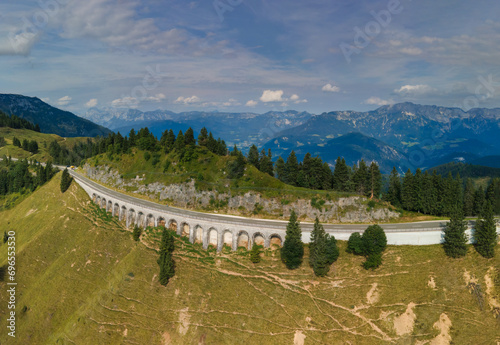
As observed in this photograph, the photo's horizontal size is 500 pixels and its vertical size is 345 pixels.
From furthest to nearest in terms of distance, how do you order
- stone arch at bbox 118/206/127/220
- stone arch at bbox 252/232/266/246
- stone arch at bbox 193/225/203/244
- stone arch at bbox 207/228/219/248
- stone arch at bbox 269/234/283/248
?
stone arch at bbox 118/206/127/220 → stone arch at bbox 193/225/203/244 → stone arch at bbox 207/228/219/248 → stone arch at bbox 252/232/266/246 → stone arch at bbox 269/234/283/248

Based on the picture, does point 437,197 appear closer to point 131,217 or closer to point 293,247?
point 293,247

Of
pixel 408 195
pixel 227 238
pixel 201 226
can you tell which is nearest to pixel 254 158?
pixel 201 226

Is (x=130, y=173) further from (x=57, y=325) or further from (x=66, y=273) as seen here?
(x=57, y=325)

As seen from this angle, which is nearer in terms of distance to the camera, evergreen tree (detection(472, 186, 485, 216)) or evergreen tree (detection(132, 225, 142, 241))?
evergreen tree (detection(472, 186, 485, 216))

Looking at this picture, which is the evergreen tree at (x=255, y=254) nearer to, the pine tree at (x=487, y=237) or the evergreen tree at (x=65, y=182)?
the pine tree at (x=487, y=237)

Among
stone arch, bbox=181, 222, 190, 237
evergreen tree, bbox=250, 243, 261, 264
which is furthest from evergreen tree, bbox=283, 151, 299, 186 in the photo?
stone arch, bbox=181, 222, 190, 237

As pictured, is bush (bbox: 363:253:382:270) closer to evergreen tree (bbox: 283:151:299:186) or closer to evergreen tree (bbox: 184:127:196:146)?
evergreen tree (bbox: 283:151:299:186)
